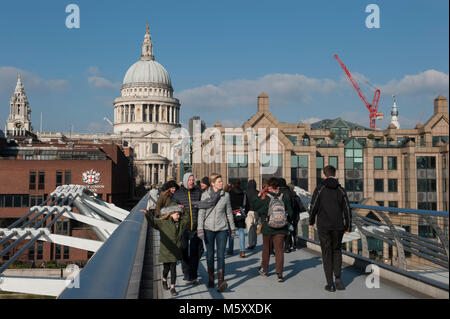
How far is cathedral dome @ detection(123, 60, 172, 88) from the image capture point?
169 m

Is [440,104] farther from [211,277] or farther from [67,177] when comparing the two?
[211,277]

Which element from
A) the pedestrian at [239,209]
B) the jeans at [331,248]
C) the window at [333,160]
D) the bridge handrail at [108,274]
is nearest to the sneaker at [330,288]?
the jeans at [331,248]

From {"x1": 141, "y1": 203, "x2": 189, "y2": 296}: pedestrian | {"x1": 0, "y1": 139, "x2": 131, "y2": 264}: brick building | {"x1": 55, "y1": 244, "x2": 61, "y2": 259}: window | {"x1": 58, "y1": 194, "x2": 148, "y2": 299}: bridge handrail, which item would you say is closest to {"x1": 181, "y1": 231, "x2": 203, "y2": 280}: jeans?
{"x1": 141, "y1": 203, "x2": 189, "y2": 296}: pedestrian

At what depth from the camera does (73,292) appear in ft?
11.7

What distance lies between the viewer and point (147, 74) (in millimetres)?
170000

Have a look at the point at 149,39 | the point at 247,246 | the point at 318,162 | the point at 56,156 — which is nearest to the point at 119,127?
the point at 149,39

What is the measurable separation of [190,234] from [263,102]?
113ft

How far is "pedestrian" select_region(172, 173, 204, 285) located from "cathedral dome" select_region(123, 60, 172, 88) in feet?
534

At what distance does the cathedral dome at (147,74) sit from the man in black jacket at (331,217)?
16384 cm

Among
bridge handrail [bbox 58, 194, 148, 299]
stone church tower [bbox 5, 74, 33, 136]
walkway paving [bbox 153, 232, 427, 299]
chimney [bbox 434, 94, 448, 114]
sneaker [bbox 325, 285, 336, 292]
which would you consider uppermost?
stone church tower [bbox 5, 74, 33, 136]

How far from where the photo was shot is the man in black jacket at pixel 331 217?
24.7ft

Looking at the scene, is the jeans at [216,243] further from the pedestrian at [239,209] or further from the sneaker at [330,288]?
the pedestrian at [239,209]

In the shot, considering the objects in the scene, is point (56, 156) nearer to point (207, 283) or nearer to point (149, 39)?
point (207, 283)

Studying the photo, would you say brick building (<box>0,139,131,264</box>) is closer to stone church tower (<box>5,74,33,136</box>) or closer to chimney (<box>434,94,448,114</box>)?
chimney (<box>434,94,448,114</box>)
